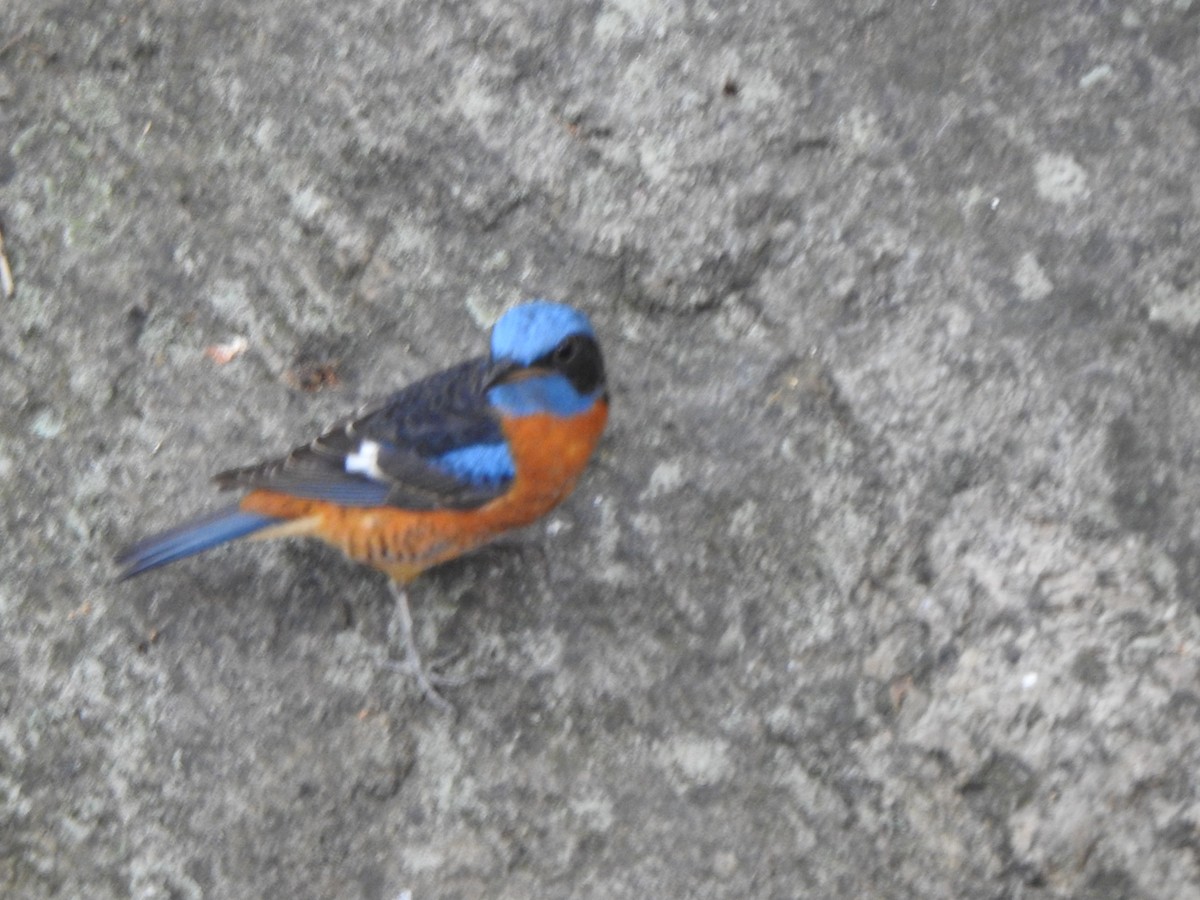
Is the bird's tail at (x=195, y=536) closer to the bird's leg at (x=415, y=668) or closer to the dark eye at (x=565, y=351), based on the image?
the bird's leg at (x=415, y=668)

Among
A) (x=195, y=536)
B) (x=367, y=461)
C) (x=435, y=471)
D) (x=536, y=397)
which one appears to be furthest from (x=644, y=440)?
(x=195, y=536)

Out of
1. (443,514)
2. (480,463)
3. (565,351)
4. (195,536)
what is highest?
(565,351)

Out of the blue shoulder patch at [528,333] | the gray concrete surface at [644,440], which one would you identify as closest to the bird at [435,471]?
the blue shoulder patch at [528,333]

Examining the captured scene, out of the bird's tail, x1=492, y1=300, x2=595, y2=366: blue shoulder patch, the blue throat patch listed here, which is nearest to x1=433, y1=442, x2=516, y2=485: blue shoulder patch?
the blue throat patch

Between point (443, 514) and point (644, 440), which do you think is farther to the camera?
point (644, 440)

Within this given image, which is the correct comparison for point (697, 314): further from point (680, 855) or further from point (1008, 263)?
point (680, 855)

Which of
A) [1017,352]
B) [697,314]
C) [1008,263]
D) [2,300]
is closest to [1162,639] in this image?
[1017,352]

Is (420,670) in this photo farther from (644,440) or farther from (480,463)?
(644,440)
